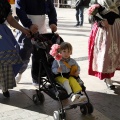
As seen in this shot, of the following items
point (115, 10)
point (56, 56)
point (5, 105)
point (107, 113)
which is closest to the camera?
point (56, 56)

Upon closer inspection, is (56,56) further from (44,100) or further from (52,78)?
(44,100)

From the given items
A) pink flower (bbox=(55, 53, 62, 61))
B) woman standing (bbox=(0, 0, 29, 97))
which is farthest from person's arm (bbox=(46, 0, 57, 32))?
pink flower (bbox=(55, 53, 62, 61))

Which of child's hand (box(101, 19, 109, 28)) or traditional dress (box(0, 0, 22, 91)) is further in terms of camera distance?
child's hand (box(101, 19, 109, 28))

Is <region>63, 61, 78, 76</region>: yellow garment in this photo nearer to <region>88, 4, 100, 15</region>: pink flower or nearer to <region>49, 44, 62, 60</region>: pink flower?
<region>49, 44, 62, 60</region>: pink flower

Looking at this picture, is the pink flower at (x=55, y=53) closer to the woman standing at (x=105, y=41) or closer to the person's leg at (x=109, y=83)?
the woman standing at (x=105, y=41)

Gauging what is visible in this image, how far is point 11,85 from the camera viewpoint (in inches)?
150

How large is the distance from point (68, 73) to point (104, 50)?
0.96 metres

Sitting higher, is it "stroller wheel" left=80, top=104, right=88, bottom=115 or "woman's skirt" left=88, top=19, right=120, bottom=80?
"woman's skirt" left=88, top=19, right=120, bottom=80

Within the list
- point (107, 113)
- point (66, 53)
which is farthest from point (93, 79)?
point (66, 53)

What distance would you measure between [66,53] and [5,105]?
1145mm

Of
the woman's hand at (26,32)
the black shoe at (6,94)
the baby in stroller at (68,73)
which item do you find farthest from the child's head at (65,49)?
the black shoe at (6,94)

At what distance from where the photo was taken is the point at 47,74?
329cm

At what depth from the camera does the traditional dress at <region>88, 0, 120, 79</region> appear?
3.90m

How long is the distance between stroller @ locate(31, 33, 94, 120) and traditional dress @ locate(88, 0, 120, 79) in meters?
0.79
